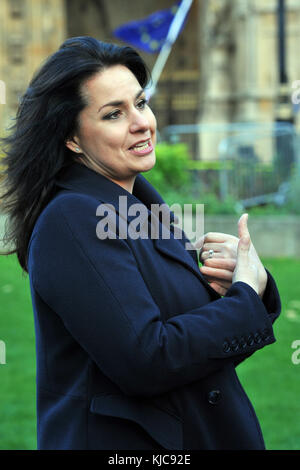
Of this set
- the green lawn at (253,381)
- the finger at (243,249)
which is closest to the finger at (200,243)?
the finger at (243,249)

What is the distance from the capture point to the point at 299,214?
36.3 ft

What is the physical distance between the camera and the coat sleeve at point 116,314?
1743mm

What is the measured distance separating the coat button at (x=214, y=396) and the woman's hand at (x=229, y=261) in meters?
0.29

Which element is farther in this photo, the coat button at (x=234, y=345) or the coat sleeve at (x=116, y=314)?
the coat button at (x=234, y=345)

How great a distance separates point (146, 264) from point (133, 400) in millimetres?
340

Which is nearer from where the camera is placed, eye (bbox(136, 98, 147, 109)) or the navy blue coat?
the navy blue coat

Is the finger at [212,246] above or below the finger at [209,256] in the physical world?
above

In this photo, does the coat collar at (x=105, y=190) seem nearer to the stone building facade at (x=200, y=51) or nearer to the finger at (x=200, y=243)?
the finger at (x=200, y=243)

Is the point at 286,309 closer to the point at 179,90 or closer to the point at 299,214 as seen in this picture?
the point at 299,214

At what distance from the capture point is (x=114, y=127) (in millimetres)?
1995

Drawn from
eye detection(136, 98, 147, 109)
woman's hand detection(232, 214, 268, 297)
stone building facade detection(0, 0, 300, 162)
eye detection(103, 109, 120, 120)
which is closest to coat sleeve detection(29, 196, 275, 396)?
woman's hand detection(232, 214, 268, 297)

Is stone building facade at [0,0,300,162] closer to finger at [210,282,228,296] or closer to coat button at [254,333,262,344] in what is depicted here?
finger at [210,282,228,296]

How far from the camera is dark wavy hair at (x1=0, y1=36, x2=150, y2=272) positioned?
1965mm

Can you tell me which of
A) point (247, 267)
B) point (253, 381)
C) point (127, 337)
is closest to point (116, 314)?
point (127, 337)
